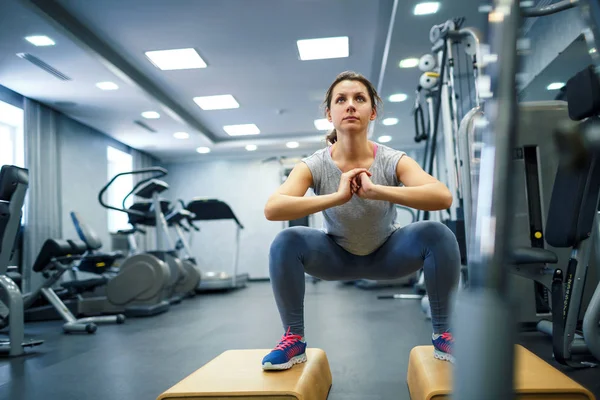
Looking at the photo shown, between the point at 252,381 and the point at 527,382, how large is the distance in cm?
74

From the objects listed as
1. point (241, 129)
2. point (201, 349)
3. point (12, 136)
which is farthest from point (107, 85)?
point (201, 349)

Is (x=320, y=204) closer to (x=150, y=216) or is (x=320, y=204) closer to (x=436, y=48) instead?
(x=436, y=48)

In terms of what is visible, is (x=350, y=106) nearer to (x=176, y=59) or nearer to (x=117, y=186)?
(x=176, y=59)

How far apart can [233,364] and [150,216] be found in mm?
3659

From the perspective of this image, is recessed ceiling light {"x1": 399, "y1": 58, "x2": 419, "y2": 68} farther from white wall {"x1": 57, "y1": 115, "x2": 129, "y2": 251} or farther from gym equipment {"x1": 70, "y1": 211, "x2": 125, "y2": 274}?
white wall {"x1": 57, "y1": 115, "x2": 129, "y2": 251}

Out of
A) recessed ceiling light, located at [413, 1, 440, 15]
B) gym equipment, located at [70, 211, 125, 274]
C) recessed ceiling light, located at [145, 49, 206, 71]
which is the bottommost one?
gym equipment, located at [70, 211, 125, 274]

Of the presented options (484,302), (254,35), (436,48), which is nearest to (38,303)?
(254,35)

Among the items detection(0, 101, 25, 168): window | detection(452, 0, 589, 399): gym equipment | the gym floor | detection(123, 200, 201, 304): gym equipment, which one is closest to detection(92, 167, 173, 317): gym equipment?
the gym floor

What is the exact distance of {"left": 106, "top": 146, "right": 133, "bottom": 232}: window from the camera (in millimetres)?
7773

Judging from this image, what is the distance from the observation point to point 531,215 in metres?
2.72

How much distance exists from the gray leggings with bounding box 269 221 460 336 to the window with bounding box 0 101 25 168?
5.29 metres

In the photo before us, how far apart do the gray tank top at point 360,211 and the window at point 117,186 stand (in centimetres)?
657

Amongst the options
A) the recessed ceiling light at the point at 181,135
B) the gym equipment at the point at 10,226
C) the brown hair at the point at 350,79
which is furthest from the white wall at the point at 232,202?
the brown hair at the point at 350,79

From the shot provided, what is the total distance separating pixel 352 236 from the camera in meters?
1.62
